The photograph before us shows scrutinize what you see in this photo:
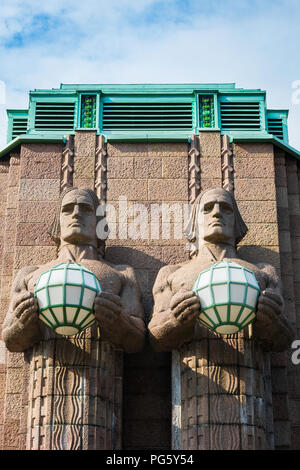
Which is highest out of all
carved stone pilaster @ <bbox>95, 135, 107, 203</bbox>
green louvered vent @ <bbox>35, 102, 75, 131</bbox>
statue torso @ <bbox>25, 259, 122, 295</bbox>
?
green louvered vent @ <bbox>35, 102, 75, 131</bbox>

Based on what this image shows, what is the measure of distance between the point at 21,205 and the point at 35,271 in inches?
61.6

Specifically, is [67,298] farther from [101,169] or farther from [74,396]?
[101,169]

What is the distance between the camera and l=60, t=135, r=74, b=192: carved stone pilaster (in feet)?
45.7

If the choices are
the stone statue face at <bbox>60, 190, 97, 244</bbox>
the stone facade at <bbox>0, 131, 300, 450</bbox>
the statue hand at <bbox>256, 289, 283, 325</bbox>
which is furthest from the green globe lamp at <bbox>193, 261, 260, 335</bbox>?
the stone statue face at <bbox>60, 190, 97, 244</bbox>

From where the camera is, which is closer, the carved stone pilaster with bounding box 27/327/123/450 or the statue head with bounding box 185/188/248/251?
the carved stone pilaster with bounding box 27/327/123/450

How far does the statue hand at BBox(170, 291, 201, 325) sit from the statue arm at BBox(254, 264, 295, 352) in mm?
753

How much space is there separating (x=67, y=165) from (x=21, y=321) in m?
3.16

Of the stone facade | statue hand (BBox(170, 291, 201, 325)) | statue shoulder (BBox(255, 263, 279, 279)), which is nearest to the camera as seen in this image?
statue hand (BBox(170, 291, 201, 325))

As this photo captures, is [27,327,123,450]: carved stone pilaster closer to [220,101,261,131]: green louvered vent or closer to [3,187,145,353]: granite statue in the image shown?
[3,187,145,353]: granite statue

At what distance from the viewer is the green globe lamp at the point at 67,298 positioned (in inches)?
Answer: 433

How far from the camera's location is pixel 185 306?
37.3 ft

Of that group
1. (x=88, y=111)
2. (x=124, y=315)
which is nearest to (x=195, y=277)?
(x=124, y=315)
